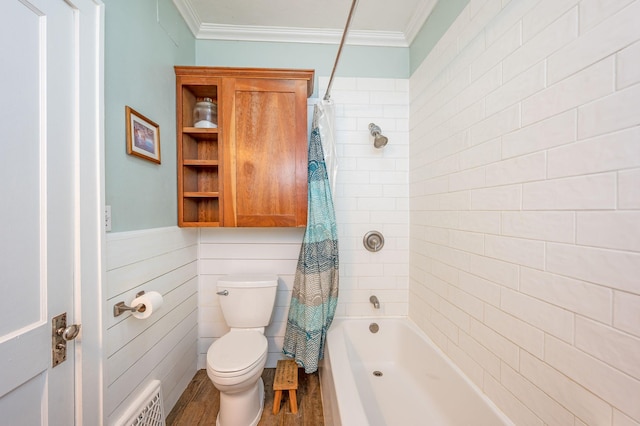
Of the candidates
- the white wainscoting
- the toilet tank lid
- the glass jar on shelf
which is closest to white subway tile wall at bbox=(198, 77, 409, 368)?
the white wainscoting

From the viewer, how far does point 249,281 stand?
1675 mm

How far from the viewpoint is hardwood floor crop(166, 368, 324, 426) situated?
1445mm

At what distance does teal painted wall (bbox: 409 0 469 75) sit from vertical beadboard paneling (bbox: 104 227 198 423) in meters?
2.02

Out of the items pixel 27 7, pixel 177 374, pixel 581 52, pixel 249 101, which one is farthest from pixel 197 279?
pixel 581 52

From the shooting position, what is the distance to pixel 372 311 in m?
1.93

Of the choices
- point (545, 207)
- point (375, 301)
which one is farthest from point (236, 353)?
point (545, 207)

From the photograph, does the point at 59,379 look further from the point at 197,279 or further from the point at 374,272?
the point at 374,272

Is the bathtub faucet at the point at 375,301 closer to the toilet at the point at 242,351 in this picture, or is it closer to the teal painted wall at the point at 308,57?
the toilet at the point at 242,351

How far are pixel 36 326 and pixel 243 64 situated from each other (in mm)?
1892

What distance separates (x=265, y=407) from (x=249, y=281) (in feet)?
2.56

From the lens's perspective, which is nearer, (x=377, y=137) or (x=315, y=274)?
(x=315, y=274)

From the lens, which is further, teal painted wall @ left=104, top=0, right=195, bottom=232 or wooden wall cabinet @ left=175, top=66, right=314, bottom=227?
wooden wall cabinet @ left=175, top=66, right=314, bottom=227

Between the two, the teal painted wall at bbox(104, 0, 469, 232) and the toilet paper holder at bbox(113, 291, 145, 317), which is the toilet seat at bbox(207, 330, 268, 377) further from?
the teal painted wall at bbox(104, 0, 469, 232)

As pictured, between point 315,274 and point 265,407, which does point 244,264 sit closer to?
point 315,274
